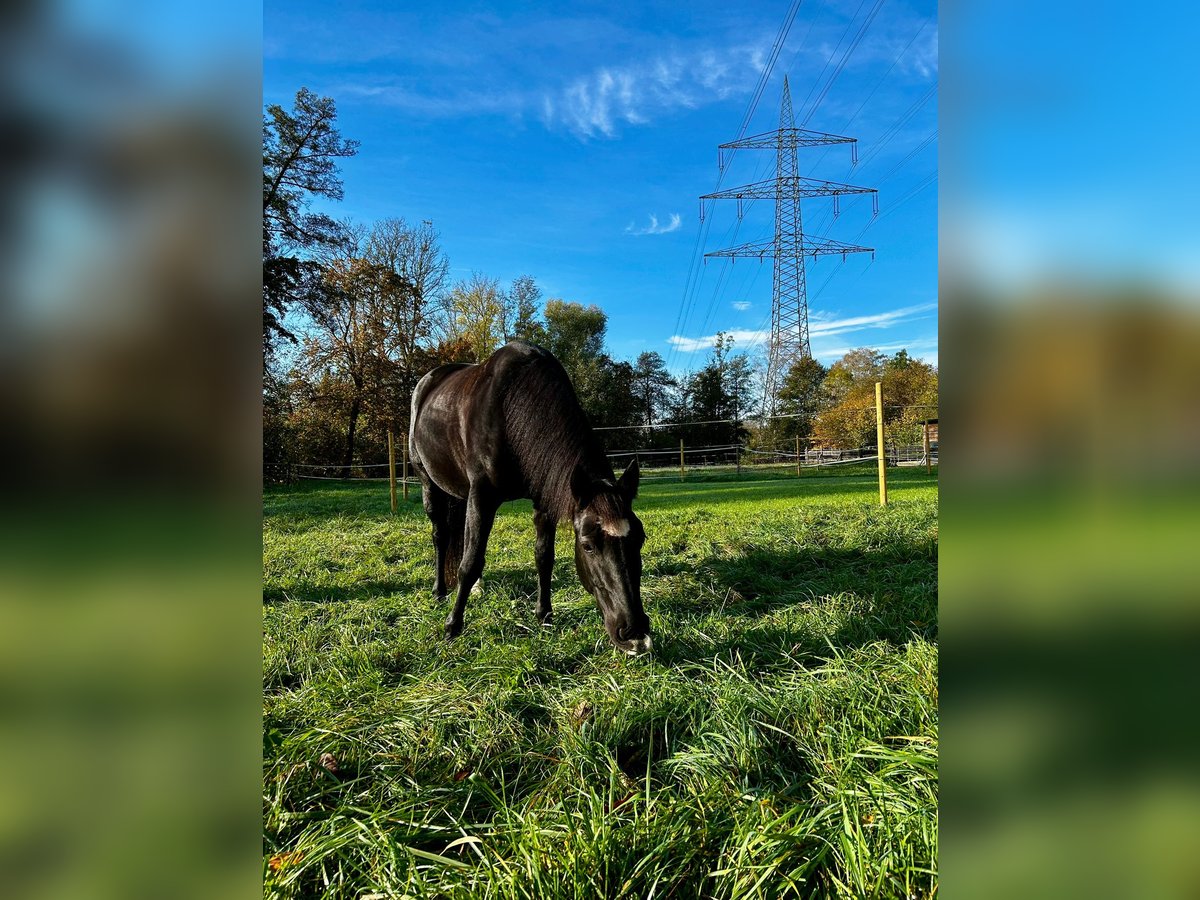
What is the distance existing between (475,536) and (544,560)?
54 cm

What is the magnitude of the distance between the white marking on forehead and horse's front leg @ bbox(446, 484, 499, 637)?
1.16m

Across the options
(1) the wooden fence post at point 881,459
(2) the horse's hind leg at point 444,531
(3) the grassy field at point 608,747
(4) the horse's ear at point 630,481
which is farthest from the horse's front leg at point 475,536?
(1) the wooden fence post at point 881,459

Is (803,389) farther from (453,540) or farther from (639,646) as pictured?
(639,646)

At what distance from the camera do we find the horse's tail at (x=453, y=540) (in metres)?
4.91

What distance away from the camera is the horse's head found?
2.94 meters

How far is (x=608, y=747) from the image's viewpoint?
2016 mm

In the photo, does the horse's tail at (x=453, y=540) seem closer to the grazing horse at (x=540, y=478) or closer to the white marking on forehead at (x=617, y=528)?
the grazing horse at (x=540, y=478)

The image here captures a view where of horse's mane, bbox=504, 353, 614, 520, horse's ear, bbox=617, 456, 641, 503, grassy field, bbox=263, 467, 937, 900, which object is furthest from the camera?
horse's mane, bbox=504, 353, 614, 520

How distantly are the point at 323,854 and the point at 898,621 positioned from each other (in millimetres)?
3050

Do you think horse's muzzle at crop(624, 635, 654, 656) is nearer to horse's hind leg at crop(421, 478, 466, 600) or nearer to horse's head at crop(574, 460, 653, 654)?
horse's head at crop(574, 460, 653, 654)

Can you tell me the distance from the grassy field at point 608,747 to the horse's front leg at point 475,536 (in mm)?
295

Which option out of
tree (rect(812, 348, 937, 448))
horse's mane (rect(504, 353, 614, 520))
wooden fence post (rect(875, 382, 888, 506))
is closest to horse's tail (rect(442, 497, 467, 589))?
horse's mane (rect(504, 353, 614, 520))

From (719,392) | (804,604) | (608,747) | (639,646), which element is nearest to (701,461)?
(719,392)
